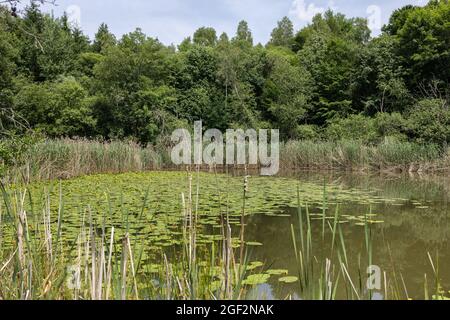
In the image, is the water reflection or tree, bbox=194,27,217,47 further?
tree, bbox=194,27,217,47

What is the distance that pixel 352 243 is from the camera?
460 cm

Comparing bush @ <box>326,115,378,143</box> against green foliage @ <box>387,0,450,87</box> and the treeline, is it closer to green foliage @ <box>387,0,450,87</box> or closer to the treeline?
the treeline

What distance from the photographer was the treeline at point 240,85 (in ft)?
58.3

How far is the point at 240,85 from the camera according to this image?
22.8m

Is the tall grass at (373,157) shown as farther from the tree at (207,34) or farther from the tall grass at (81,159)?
the tree at (207,34)

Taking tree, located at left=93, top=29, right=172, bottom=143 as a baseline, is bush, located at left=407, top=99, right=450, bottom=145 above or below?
below

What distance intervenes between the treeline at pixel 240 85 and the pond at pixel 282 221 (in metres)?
8.44

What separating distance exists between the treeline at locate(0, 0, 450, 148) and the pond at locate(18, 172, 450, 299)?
844 cm

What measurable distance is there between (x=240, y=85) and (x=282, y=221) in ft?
58.4

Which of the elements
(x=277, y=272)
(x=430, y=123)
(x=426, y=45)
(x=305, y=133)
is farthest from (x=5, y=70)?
(x=426, y=45)

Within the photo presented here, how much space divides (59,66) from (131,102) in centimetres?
596

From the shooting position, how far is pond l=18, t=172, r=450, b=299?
130 inches

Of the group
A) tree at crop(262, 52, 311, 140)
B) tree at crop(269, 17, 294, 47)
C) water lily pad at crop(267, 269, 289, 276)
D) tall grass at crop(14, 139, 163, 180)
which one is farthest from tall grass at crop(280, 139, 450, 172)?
tree at crop(269, 17, 294, 47)
